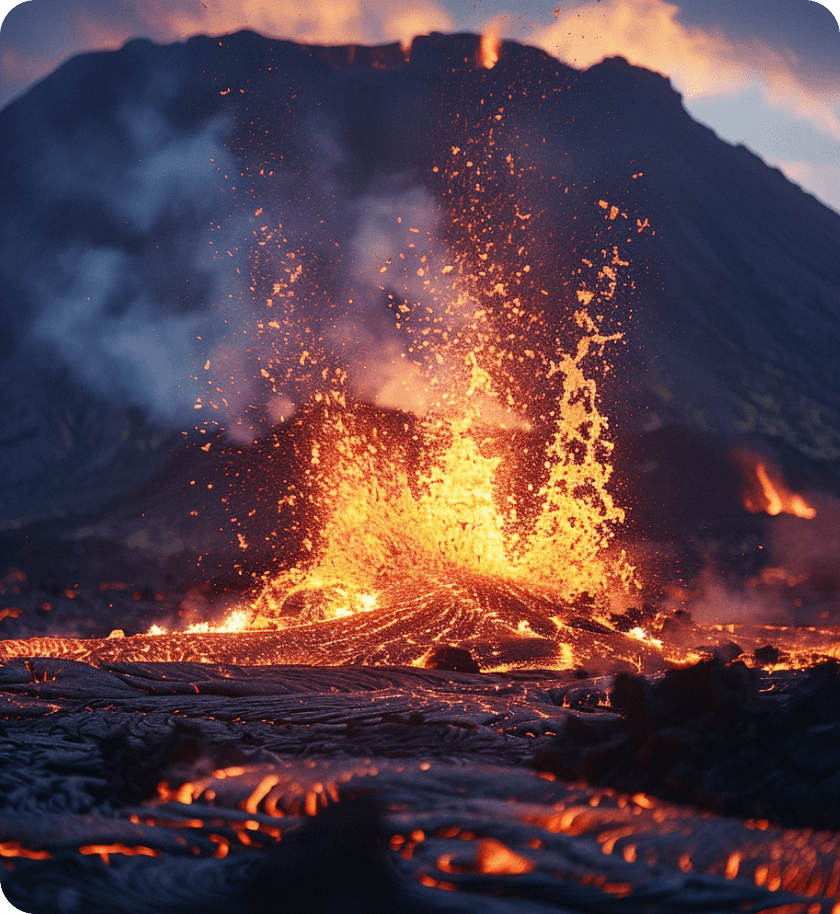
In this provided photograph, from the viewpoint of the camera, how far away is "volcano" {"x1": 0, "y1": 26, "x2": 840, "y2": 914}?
9.32ft

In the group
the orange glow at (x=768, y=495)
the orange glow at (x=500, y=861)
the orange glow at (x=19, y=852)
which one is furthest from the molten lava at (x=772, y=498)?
the orange glow at (x=19, y=852)

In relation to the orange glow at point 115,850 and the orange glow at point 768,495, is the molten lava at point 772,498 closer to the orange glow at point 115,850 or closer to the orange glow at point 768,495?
the orange glow at point 768,495

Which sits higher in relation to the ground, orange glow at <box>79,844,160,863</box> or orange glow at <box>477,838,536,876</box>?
orange glow at <box>477,838,536,876</box>

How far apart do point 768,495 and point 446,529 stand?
10590 millimetres

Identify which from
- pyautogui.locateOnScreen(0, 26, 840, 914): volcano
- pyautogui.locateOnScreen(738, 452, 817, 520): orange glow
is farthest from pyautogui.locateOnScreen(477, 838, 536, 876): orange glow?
pyautogui.locateOnScreen(738, 452, 817, 520): orange glow

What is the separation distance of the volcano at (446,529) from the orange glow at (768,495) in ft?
0.41

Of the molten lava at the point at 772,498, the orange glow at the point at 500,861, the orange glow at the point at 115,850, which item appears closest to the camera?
the orange glow at the point at 500,861

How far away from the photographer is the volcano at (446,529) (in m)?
2.84

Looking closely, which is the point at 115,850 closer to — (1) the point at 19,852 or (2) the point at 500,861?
(1) the point at 19,852

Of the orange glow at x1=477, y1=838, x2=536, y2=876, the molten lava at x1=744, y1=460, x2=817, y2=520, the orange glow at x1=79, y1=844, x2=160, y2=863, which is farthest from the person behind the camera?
the molten lava at x1=744, y1=460, x2=817, y2=520

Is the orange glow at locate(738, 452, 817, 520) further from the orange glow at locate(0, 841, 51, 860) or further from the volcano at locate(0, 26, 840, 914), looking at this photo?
the orange glow at locate(0, 841, 51, 860)

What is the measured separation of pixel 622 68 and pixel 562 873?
29037mm

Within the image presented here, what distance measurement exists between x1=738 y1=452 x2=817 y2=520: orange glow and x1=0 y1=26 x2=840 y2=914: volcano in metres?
0.13

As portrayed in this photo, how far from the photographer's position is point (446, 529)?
14672 mm
